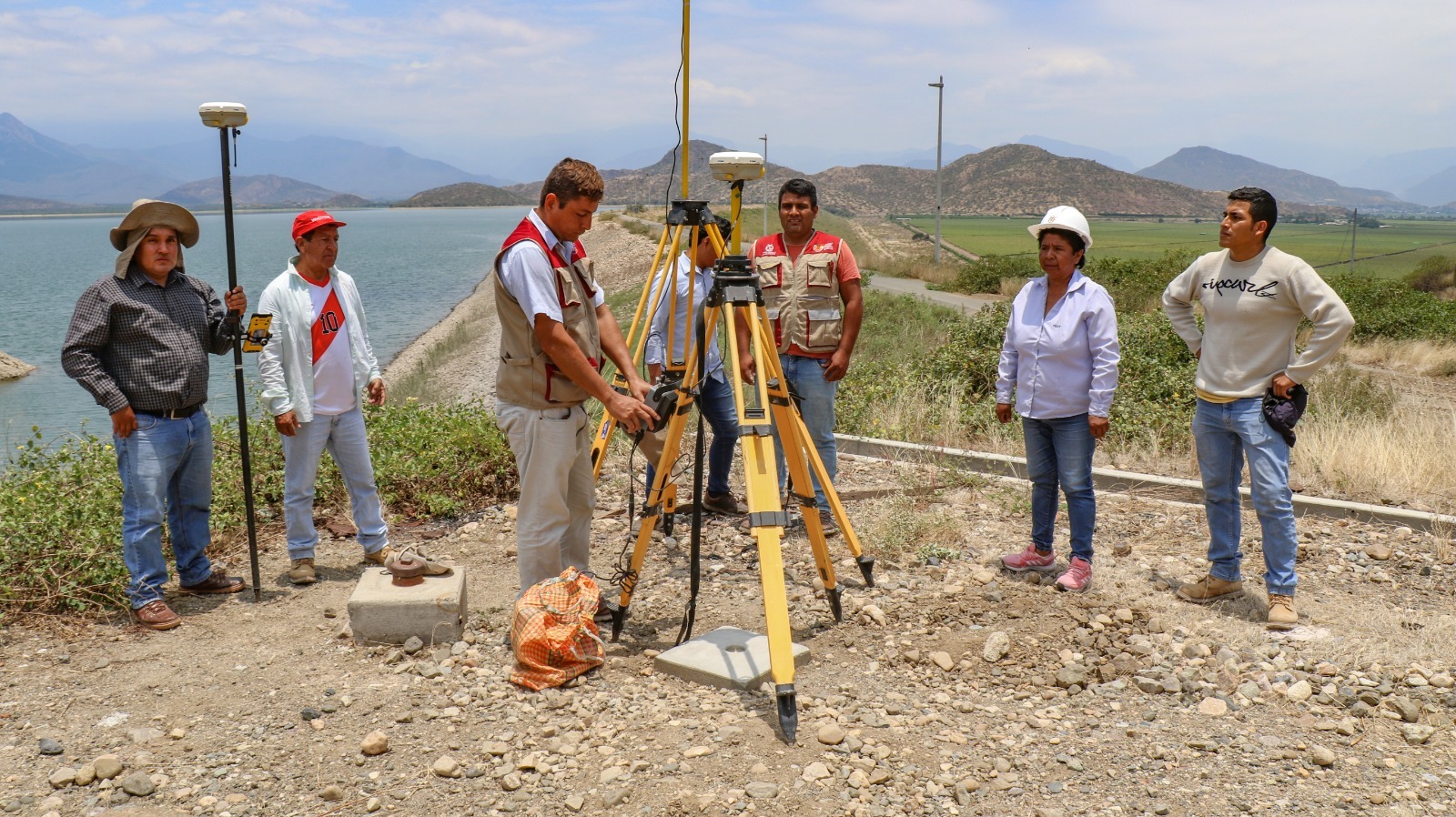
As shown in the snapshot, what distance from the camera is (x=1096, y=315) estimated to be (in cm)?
474

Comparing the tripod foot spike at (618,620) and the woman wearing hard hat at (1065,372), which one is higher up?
the woman wearing hard hat at (1065,372)

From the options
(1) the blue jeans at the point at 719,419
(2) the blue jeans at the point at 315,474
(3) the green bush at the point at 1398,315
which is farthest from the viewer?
(3) the green bush at the point at 1398,315

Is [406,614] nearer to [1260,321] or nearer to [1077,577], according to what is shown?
[1077,577]

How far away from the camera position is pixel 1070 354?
4785 millimetres

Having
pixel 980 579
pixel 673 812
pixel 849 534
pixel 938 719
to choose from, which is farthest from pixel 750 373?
pixel 673 812

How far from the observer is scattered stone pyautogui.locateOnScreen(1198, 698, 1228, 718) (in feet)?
12.3

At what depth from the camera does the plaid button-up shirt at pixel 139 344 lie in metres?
4.60

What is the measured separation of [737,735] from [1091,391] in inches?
93.0

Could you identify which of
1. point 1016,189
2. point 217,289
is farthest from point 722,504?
point 1016,189

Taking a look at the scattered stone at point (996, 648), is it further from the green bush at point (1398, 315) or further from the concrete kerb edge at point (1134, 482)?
the green bush at point (1398, 315)

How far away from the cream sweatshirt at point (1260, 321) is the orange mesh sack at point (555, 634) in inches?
117

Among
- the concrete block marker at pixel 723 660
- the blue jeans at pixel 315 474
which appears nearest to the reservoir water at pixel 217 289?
the blue jeans at pixel 315 474

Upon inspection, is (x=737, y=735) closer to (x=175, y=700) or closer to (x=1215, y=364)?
(x=175, y=700)

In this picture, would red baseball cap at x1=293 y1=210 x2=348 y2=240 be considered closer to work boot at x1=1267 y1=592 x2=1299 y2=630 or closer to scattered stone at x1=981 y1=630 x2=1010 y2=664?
scattered stone at x1=981 y1=630 x2=1010 y2=664
